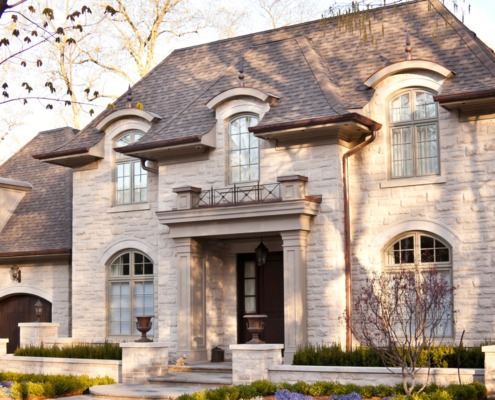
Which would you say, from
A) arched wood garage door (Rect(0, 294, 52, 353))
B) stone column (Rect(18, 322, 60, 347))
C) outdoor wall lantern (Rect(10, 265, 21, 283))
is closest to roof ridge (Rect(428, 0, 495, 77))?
stone column (Rect(18, 322, 60, 347))

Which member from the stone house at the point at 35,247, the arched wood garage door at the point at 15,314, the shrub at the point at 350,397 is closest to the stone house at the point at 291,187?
the stone house at the point at 35,247

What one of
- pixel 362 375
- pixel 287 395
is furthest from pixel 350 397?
pixel 362 375

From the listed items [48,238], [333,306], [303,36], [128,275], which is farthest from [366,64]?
[48,238]

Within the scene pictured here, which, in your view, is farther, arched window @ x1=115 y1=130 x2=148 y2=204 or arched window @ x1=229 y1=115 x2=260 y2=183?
arched window @ x1=115 y1=130 x2=148 y2=204

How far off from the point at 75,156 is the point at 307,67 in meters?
6.62

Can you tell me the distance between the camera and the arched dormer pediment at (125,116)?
2127 cm

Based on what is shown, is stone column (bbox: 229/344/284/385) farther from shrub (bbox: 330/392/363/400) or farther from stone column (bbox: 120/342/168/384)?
stone column (bbox: 120/342/168/384)

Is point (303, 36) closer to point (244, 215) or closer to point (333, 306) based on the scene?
point (244, 215)

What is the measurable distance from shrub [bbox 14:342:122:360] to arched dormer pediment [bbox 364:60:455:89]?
8.13 meters

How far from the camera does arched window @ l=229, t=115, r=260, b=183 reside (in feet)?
64.2

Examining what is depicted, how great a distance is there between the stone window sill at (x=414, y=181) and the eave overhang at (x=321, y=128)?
1.16 meters

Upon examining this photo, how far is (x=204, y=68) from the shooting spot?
23.1 meters

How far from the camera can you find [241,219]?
18562mm

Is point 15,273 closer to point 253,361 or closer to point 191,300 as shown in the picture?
point 191,300
